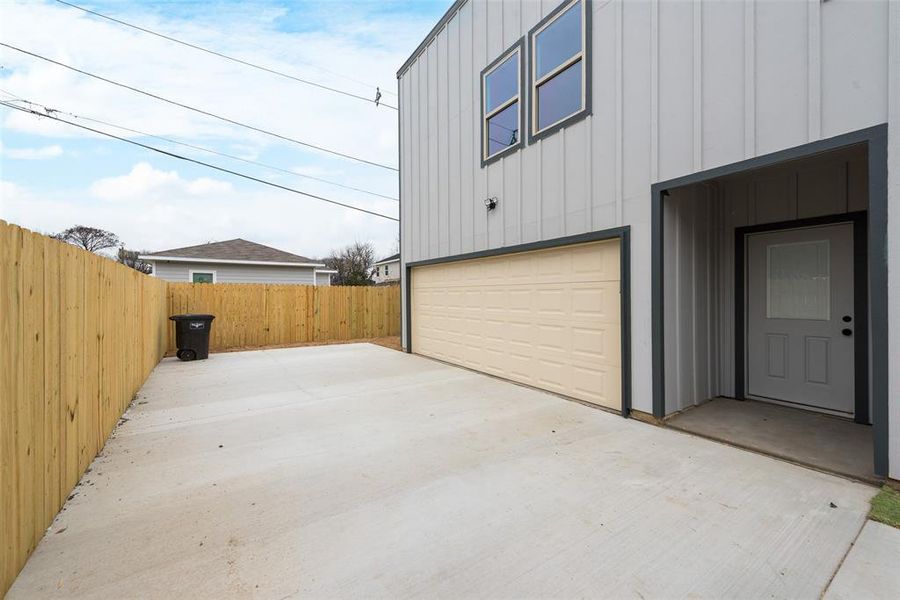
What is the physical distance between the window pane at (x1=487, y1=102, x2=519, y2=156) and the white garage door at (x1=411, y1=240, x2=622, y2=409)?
5.77 feet

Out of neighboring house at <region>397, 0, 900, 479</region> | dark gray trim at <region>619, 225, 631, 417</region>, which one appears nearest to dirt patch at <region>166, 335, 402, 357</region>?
neighboring house at <region>397, 0, 900, 479</region>

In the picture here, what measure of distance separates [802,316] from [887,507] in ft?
8.51

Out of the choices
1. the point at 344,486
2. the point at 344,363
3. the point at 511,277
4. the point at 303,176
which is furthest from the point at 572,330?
the point at 303,176

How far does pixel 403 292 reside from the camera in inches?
359

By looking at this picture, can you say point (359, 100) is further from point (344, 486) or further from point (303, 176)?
point (344, 486)

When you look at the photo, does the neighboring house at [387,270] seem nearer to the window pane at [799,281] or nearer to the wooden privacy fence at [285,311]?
the wooden privacy fence at [285,311]

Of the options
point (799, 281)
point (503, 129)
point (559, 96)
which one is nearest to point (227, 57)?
point (503, 129)

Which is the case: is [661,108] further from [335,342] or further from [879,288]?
[335,342]

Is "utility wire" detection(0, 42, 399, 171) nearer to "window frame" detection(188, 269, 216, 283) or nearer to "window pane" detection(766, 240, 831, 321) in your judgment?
"window frame" detection(188, 269, 216, 283)

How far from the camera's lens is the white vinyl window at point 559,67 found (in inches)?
184

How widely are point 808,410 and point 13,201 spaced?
726 inches

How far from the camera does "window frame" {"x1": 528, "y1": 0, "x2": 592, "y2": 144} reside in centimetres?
455

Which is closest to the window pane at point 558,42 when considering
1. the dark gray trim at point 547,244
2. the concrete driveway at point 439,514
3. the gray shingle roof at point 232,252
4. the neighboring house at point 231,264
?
the dark gray trim at point 547,244

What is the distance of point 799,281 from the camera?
14.3 ft
